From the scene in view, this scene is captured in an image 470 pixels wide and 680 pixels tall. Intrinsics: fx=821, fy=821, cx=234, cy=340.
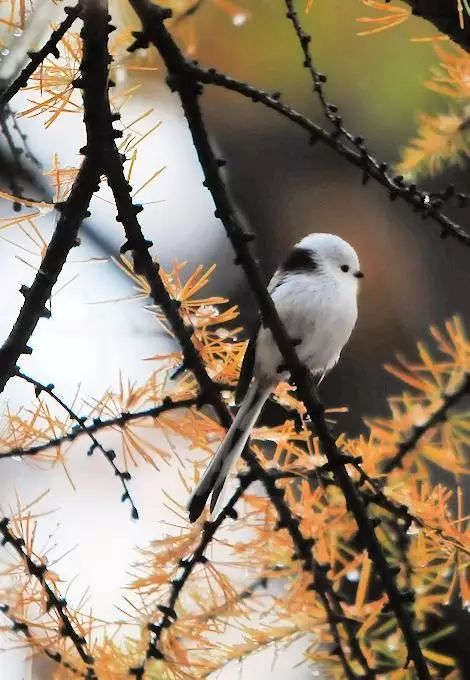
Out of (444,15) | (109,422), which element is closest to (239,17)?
(444,15)

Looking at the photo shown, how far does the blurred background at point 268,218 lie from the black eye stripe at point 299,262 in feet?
0.16

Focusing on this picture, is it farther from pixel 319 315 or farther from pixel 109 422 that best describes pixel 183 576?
pixel 319 315

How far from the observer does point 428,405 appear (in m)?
0.39

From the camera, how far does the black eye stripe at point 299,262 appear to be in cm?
49

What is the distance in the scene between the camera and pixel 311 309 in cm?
47

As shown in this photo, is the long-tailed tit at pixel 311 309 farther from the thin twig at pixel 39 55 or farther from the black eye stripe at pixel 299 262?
the thin twig at pixel 39 55

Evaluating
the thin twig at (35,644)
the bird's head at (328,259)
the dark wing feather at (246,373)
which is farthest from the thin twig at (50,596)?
the bird's head at (328,259)

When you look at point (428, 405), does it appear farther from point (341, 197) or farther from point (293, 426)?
point (341, 197)

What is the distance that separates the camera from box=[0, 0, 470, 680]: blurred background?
55 centimetres

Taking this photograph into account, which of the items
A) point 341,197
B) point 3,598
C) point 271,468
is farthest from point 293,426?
point 341,197

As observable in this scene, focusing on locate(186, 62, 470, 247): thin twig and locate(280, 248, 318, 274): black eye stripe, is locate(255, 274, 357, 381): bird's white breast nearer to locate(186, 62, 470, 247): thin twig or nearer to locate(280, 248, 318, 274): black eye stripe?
locate(280, 248, 318, 274): black eye stripe

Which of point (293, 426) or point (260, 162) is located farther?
point (260, 162)

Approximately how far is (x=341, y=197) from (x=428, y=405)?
0.88 feet

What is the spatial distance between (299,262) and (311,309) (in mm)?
41
